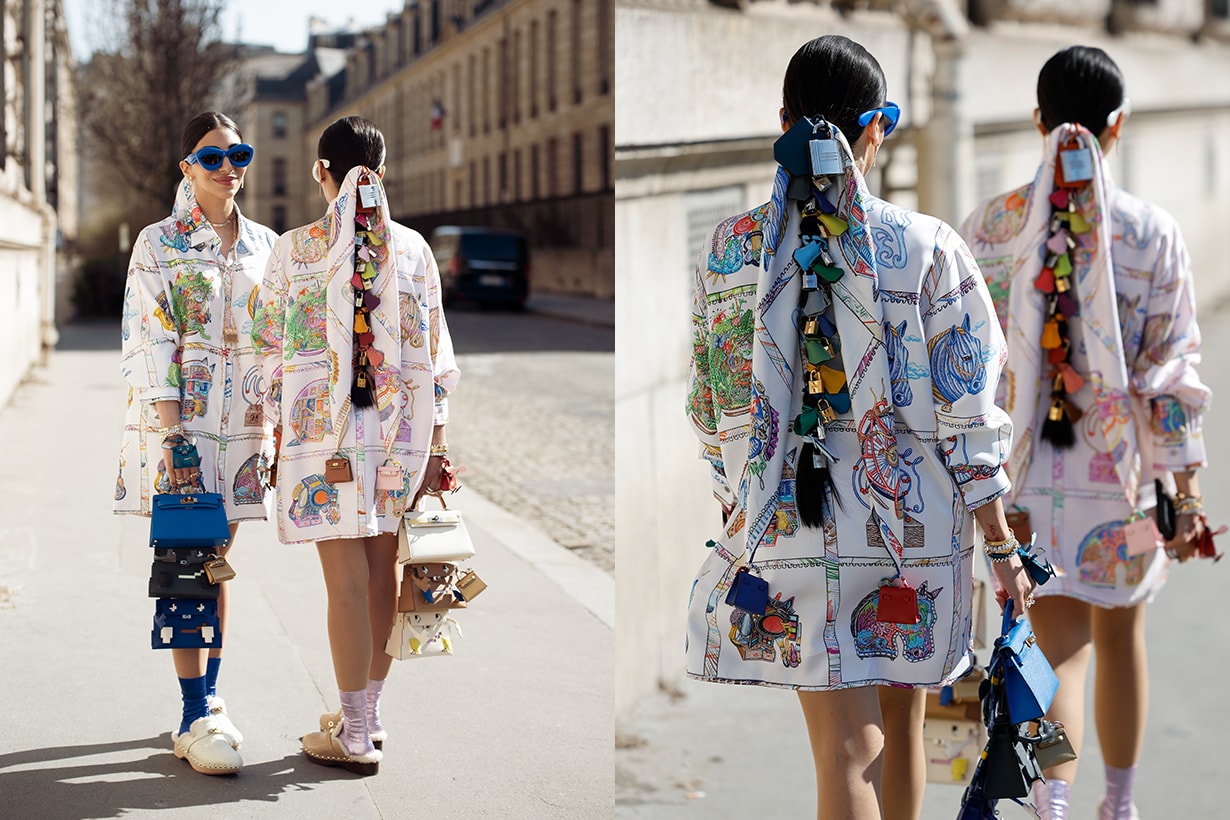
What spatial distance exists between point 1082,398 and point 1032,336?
0.21 m

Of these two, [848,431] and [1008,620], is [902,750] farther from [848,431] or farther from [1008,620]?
[848,431]

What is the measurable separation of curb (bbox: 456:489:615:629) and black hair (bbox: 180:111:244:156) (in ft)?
7.69

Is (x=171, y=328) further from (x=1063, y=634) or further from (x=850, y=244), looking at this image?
(x=1063, y=634)

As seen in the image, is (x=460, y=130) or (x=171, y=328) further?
(x=460, y=130)

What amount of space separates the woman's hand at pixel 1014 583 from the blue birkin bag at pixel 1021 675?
0.02 meters

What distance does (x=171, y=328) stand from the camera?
3.62 meters

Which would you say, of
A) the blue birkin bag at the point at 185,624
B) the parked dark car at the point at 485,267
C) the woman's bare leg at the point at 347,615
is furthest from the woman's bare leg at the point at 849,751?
the parked dark car at the point at 485,267

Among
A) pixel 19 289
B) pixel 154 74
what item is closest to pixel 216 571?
pixel 154 74

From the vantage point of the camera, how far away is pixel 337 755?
146 inches

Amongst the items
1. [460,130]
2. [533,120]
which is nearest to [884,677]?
[533,120]

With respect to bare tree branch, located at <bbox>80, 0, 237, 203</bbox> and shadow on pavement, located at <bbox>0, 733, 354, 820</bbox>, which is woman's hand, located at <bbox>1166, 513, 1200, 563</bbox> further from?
bare tree branch, located at <bbox>80, 0, 237, 203</bbox>

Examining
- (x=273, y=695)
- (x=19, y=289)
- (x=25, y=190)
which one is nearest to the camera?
(x=273, y=695)

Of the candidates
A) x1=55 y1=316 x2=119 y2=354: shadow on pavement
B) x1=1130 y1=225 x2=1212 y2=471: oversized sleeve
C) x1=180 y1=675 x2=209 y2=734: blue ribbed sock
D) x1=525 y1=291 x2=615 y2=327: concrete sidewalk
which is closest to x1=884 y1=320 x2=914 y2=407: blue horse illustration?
x1=1130 y1=225 x2=1212 y2=471: oversized sleeve

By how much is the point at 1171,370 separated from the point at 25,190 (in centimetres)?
1343
